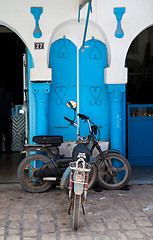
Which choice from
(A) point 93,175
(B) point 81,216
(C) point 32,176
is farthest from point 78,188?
(C) point 32,176

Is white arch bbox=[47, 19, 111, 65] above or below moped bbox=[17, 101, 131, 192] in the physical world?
above

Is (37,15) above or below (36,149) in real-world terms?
above

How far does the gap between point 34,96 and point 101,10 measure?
1.91 m

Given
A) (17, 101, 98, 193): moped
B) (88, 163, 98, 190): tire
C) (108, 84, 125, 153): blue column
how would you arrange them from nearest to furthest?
(17, 101, 98, 193): moped
(88, 163, 98, 190): tire
(108, 84, 125, 153): blue column

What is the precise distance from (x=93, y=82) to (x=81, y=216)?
259cm

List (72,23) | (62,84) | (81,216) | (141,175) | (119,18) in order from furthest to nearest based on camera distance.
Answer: (141,175) → (62,84) → (72,23) → (119,18) → (81,216)

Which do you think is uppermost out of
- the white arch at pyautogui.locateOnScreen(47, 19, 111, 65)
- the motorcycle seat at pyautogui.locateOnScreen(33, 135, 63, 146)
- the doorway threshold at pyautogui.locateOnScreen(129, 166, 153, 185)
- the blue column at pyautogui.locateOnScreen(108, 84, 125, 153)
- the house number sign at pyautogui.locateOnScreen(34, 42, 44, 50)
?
the white arch at pyautogui.locateOnScreen(47, 19, 111, 65)

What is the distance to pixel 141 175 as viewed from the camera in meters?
7.18

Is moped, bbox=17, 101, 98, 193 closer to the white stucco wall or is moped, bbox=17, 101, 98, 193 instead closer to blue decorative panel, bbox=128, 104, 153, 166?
the white stucco wall

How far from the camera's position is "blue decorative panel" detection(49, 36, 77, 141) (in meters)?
6.66

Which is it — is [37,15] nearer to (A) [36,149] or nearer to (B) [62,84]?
(B) [62,84]

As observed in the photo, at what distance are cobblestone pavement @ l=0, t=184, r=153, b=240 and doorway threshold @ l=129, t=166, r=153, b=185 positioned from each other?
0.87 feet

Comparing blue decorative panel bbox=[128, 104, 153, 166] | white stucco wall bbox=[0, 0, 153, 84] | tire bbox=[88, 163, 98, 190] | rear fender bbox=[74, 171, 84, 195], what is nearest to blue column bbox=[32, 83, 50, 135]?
white stucco wall bbox=[0, 0, 153, 84]

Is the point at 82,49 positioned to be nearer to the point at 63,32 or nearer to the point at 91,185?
the point at 63,32
